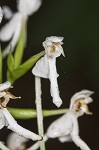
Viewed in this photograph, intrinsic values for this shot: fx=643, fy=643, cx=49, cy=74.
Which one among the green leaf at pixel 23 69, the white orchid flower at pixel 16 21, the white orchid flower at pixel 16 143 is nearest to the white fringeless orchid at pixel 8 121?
the green leaf at pixel 23 69

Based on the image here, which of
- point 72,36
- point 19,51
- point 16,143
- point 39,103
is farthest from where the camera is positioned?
point 72,36

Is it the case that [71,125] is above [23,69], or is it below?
below

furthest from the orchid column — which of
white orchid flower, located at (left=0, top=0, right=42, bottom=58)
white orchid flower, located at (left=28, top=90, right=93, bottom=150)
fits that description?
white orchid flower, located at (left=0, top=0, right=42, bottom=58)

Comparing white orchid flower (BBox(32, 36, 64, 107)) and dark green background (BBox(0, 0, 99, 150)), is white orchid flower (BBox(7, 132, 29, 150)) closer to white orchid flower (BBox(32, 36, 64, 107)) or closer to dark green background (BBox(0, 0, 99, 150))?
white orchid flower (BBox(32, 36, 64, 107))

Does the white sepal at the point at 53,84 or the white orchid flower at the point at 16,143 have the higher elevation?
the white sepal at the point at 53,84

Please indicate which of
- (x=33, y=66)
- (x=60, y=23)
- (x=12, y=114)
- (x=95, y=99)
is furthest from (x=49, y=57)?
(x=95, y=99)

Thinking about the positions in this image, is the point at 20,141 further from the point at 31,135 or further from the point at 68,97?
the point at 68,97

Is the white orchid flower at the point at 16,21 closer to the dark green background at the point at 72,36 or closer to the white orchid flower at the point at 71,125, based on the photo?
the white orchid flower at the point at 71,125

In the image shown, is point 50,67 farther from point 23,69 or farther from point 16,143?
point 16,143

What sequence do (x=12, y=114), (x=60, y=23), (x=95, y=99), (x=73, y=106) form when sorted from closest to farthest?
(x=12, y=114), (x=73, y=106), (x=60, y=23), (x=95, y=99)

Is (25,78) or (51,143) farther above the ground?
(25,78)

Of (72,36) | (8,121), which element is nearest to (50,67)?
(8,121)
